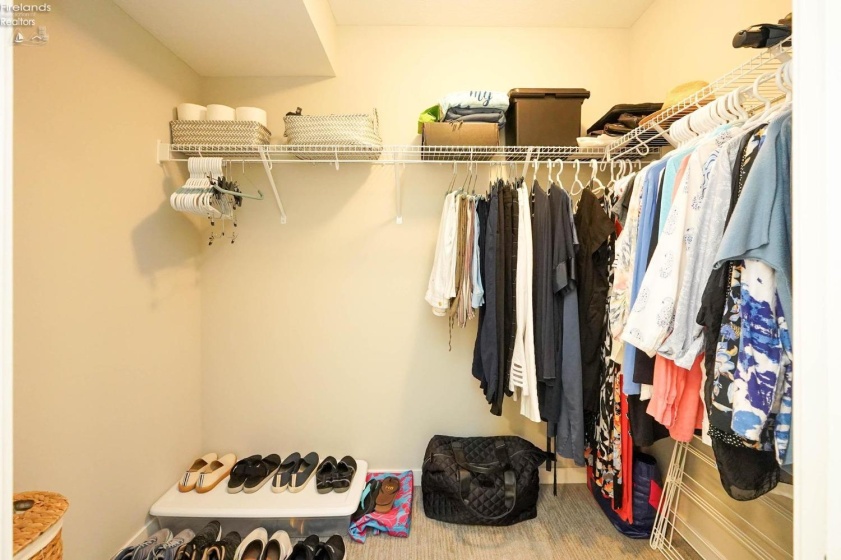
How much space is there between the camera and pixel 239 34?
1.59 meters

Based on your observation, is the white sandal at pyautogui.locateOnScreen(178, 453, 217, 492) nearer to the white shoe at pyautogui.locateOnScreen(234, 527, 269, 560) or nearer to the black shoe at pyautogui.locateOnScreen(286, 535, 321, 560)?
the white shoe at pyautogui.locateOnScreen(234, 527, 269, 560)

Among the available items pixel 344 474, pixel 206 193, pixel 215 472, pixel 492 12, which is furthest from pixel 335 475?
pixel 492 12

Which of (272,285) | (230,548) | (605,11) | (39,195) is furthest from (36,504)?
(605,11)

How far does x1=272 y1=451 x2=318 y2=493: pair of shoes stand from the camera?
1707 mm

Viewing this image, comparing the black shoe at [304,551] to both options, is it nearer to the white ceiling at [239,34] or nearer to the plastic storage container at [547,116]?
the plastic storage container at [547,116]

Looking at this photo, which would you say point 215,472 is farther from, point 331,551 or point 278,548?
point 331,551

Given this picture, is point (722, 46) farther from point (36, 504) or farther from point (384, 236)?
point (36, 504)

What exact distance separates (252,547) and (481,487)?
1062 mm

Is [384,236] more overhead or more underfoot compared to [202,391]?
more overhead

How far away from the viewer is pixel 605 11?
1.84 metres

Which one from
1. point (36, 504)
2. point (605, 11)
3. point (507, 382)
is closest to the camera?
point (36, 504)

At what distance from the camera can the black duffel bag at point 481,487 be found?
64.1 inches
